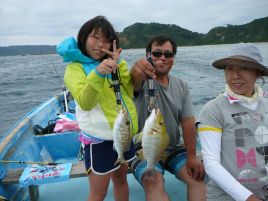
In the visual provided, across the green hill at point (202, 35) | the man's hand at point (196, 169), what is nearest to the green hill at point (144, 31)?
the green hill at point (202, 35)

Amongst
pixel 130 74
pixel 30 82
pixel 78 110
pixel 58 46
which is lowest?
pixel 30 82

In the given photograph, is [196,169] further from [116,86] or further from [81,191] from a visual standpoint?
[81,191]

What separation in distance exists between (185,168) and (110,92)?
1252 mm

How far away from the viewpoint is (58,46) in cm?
277

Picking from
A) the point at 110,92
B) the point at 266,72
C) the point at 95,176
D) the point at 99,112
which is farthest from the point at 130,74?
the point at 266,72

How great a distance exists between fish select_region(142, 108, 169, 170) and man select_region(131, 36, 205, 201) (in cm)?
69

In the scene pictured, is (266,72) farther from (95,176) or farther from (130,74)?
(95,176)

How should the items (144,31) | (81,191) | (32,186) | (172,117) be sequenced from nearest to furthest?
(172,117), (32,186), (81,191), (144,31)

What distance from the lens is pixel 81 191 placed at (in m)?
4.27

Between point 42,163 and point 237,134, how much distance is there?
2.59m

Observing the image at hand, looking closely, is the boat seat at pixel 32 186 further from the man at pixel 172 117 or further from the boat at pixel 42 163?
the man at pixel 172 117

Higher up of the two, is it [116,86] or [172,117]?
[116,86]

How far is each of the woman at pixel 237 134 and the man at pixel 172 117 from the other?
2.19 feet

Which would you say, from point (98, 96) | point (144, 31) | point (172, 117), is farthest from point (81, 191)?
point (144, 31)
